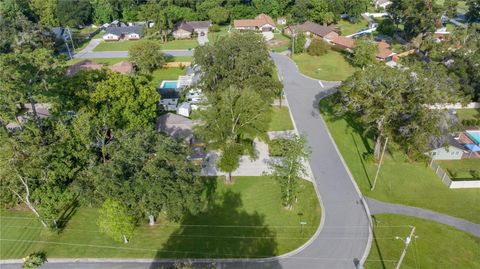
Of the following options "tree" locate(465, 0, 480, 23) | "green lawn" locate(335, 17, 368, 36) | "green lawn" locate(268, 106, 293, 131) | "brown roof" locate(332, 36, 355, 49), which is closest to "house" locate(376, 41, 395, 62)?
"brown roof" locate(332, 36, 355, 49)

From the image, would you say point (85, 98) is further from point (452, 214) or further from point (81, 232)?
point (452, 214)

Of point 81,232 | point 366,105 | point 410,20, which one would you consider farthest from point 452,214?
point 410,20

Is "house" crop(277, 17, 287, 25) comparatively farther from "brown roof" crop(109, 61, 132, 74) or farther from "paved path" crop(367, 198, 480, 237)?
"paved path" crop(367, 198, 480, 237)

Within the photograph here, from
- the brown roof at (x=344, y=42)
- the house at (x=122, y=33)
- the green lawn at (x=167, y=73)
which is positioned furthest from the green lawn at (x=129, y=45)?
→ the brown roof at (x=344, y=42)

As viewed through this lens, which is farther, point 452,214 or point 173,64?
point 173,64

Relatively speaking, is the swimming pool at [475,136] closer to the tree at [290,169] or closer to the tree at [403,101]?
the tree at [403,101]
